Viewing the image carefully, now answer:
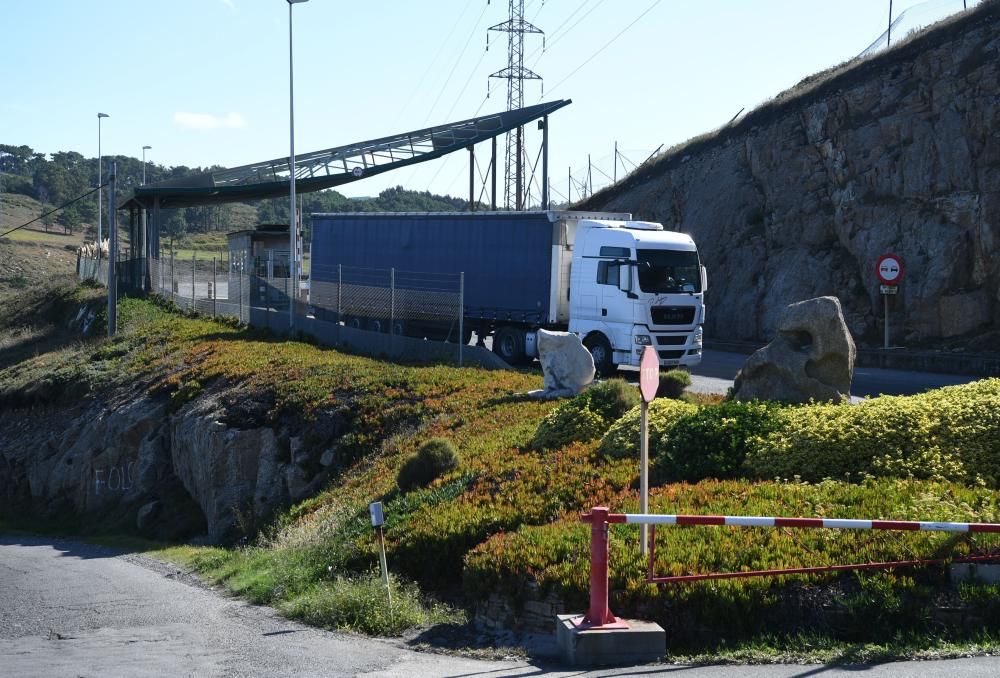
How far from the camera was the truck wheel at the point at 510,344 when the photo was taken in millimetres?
28920

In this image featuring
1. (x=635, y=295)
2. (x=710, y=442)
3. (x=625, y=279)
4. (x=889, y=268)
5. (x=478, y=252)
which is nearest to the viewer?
(x=710, y=442)

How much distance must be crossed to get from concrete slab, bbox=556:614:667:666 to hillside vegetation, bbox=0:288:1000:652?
1.50 ft

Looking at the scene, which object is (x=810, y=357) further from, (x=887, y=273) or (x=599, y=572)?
(x=887, y=273)

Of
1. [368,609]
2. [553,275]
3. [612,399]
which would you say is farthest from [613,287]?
[368,609]

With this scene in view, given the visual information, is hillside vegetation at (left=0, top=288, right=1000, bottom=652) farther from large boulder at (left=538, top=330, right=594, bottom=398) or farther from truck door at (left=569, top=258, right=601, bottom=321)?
truck door at (left=569, top=258, right=601, bottom=321)

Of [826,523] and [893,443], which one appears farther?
[893,443]

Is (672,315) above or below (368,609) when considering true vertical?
above

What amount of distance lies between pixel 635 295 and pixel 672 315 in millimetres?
1067

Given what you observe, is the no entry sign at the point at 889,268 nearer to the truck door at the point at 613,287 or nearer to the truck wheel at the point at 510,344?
the truck door at the point at 613,287

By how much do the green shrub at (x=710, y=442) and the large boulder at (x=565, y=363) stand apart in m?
5.22

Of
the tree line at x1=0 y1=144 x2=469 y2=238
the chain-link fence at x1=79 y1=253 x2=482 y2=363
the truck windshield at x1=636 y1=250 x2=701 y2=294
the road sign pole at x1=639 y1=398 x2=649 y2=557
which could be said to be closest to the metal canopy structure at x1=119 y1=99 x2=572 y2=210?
the chain-link fence at x1=79 y1=253 x2=482 y2=363

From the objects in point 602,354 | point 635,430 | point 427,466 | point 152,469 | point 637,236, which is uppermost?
point 637,236

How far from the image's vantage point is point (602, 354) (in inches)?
1006

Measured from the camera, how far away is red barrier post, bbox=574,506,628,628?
8.46 metres
